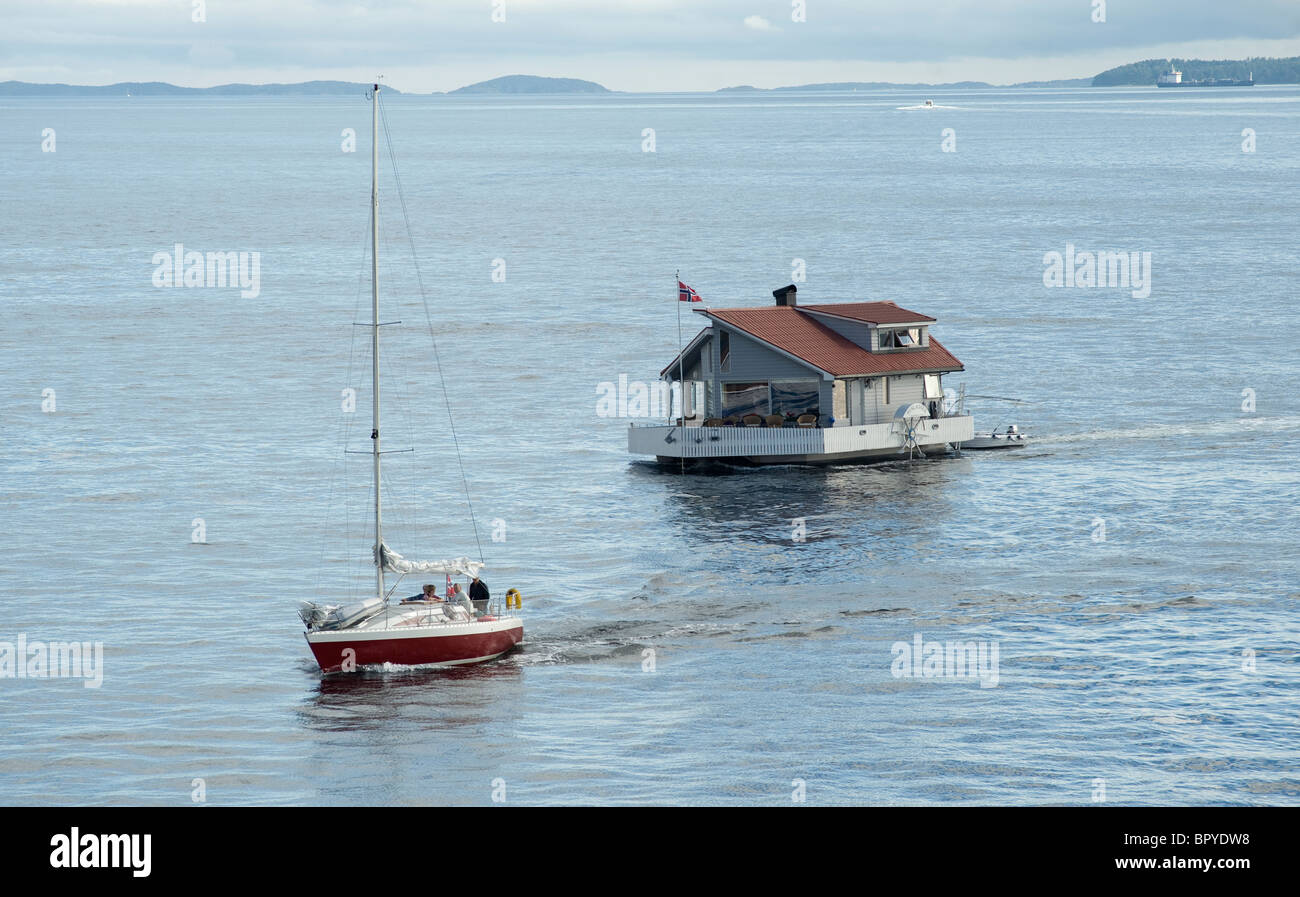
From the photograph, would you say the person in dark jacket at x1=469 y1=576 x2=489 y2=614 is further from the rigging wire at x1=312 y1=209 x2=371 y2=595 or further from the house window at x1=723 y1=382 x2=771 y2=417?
the house window at x1=723 y1=382 x2=771 y2=417

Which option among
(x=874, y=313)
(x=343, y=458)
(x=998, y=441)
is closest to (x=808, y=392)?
(x=874, y=313)

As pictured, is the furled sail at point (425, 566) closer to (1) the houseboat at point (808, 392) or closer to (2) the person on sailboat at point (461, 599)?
(2) the person on sailboat at point (461, 599)

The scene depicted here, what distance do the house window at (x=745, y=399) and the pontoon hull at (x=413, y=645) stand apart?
31395 mm

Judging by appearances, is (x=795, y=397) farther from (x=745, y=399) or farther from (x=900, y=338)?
(x=900, y=338)

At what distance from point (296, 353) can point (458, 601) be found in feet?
239

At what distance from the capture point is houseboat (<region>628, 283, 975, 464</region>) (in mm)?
74688

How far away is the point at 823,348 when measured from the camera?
248ft

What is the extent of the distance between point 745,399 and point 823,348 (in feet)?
14.4

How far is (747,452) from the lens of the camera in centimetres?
7494

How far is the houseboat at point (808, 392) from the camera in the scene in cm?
7469

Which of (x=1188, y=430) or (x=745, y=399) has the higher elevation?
(x=745, y=399)

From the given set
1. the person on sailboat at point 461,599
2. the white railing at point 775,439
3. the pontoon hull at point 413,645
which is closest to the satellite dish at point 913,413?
the white railing at point 775,439
